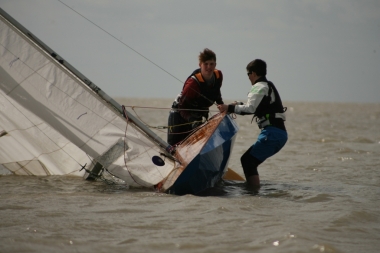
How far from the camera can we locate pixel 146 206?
6164 millimetres

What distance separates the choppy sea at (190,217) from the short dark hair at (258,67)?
5.02 ft

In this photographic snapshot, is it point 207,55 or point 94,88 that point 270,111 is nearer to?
point 207,55

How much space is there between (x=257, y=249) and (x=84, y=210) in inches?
80.7

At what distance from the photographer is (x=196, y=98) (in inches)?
296

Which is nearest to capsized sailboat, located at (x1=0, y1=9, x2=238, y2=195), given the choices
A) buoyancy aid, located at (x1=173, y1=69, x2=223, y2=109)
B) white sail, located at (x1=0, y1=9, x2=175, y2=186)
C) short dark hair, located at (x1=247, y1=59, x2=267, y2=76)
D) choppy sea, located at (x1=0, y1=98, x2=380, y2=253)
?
white sail, located at (x1=0, y1=9, x2=175, y2=186)

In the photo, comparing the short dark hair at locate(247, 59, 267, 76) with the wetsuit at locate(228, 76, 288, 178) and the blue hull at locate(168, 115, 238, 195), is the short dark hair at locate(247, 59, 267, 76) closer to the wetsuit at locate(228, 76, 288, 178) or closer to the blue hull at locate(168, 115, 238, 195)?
the wetsuit at locate(228, 76, 288, 178)

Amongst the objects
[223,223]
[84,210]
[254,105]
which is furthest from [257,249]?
[254,105]

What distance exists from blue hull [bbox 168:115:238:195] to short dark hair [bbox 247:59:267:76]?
2.19 feet

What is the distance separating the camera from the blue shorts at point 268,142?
283 inches

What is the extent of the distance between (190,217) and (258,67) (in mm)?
2427

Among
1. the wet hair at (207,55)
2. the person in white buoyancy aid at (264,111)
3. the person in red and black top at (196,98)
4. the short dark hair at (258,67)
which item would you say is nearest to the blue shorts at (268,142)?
the person in white buoyancy aid at (264,111)

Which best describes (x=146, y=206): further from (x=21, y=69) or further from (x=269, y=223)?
(x=21, y=69)

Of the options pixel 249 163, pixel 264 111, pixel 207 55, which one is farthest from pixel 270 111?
pixel 207 55

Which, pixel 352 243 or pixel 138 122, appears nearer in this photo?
pixel 352 243
